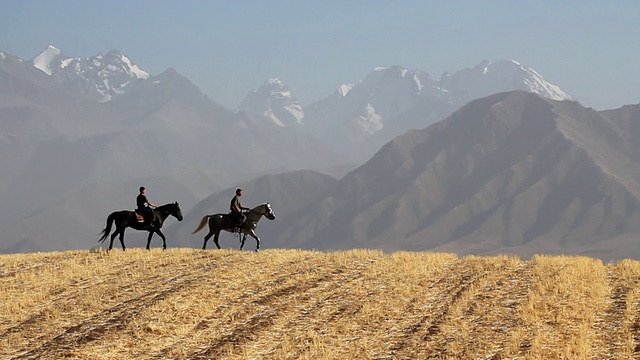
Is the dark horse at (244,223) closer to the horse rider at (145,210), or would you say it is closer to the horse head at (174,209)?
the horse head at (174,209)

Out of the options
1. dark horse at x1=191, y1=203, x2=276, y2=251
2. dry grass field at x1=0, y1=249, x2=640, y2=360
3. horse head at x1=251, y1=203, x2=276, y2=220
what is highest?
horse head at x1=251, y1=203, x2=276, y2=220

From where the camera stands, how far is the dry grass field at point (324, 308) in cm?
2441

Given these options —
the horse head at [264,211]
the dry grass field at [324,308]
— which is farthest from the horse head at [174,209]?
the dry grass field at [324,308]

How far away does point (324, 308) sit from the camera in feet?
93.4

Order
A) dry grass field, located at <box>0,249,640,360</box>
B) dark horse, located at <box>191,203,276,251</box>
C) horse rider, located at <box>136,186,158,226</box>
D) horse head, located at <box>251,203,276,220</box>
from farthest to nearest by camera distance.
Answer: horse head, located at <box>251,203,276,220</box>
dark horse, located at <box>191,203,276,251</box>
horse rider, located at <box>136,186,158,226</box>
dry grass field, located at <box>0,249,640,360</box>

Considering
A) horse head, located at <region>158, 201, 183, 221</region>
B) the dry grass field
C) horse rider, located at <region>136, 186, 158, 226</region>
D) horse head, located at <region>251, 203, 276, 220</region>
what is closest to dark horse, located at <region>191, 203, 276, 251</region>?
horse head, located at <region>251, 203, 276, 220</region>

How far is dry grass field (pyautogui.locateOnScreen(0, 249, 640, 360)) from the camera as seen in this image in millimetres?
24406

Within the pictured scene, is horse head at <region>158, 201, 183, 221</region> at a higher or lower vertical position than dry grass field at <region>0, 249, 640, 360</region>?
higher

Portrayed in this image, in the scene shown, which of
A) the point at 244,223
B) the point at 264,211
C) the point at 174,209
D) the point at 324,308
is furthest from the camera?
the point at 264,211

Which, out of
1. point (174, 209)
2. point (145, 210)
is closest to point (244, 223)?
point (174, 209)

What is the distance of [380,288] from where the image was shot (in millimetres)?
30719

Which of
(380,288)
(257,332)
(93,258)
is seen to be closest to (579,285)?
(380,288)

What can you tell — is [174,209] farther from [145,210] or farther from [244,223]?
[244,223]

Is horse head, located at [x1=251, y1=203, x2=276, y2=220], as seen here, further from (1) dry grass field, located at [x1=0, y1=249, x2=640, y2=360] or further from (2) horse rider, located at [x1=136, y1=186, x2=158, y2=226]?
(1) dry grass field, located at [x1=0, y1=249, x2=640, y2=360]
